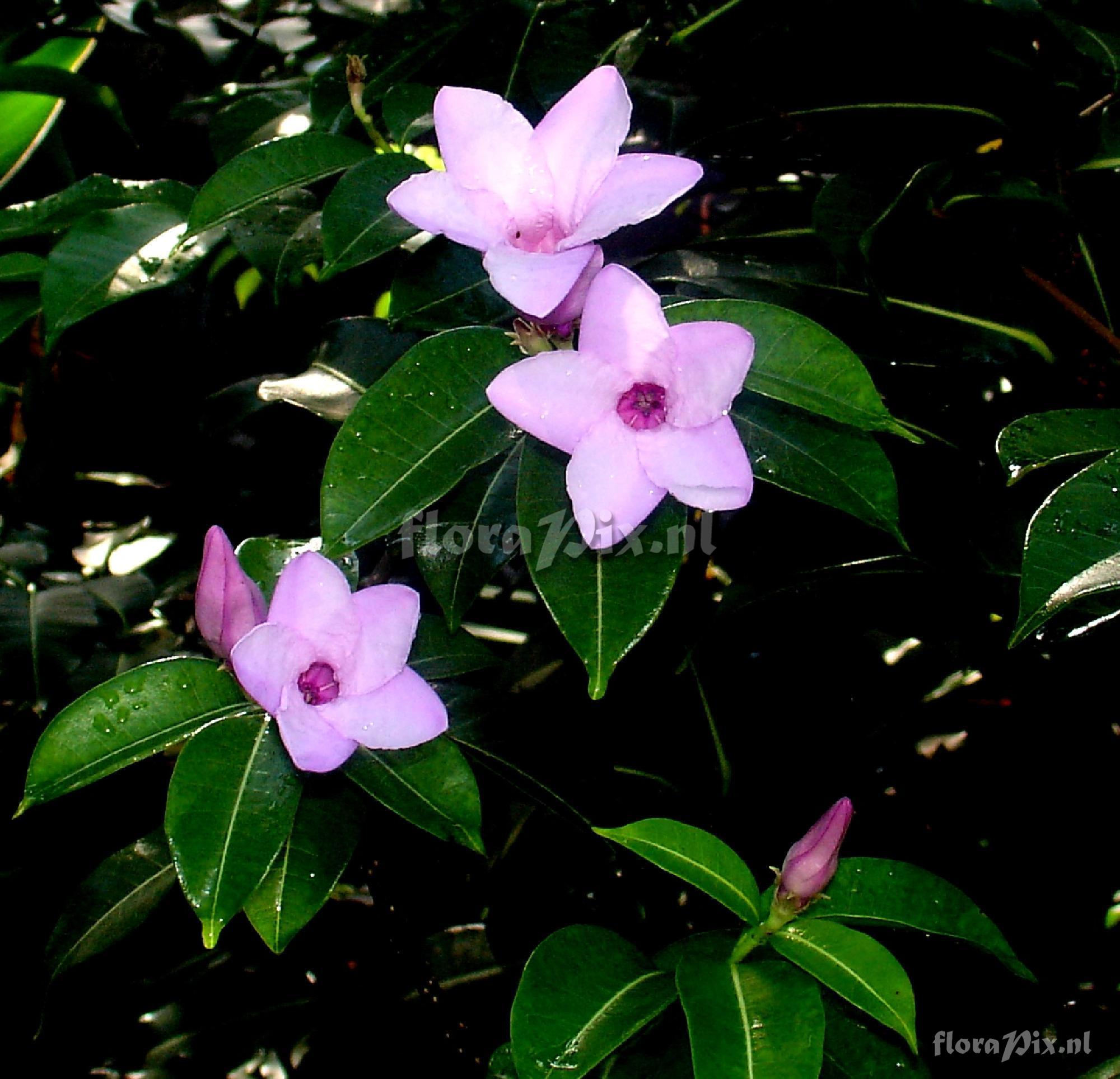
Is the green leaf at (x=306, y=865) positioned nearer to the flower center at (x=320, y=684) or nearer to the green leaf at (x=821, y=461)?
the flower center at (x=320, y=684)

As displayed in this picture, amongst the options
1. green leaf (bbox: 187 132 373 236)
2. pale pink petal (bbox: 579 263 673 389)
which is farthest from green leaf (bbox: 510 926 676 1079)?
green leaf (bbox: 187 132 373 236)

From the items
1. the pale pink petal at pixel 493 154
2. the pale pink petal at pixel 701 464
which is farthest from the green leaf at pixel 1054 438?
the pale pink petal at pixel 493 154


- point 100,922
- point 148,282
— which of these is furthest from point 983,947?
point 148,282

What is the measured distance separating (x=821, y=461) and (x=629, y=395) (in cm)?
16

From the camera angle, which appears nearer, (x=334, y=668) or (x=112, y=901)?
(x=334, y=668)

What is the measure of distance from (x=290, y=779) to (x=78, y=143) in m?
1.55

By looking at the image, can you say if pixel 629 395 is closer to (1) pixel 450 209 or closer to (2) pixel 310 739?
(1) pixel 450 209

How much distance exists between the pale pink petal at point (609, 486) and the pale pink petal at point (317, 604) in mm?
210

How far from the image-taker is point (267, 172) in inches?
37.4

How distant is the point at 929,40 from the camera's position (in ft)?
3.45

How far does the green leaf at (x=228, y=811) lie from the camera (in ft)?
2.34

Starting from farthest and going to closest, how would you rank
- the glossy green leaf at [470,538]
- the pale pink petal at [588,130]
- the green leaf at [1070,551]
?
1. the glossy green leaf at [470,538]
2. the pale pink petal at [588,130]
3. the green leaf at [1070,551]

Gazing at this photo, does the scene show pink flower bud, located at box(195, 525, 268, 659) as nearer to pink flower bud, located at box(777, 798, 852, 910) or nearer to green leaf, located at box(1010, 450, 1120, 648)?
pink flower bud, located at box(777, 798, 852, 910)

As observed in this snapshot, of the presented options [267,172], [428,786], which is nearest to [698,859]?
[428,786]
